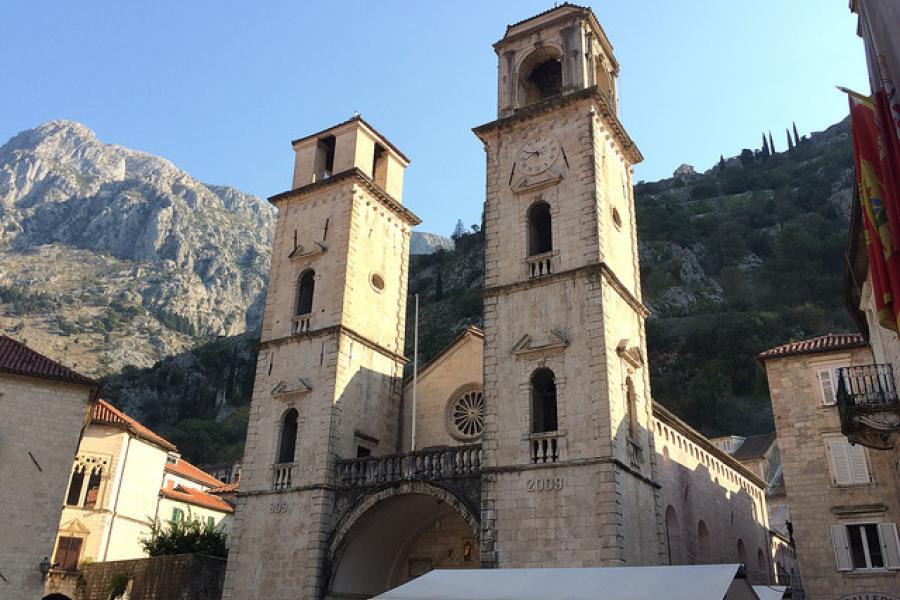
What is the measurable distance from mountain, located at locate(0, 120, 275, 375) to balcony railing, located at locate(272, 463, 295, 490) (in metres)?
85.3

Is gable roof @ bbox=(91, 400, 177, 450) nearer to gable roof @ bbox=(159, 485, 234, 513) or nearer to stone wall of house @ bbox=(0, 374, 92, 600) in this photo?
gable roof @ bbox=(159, 485, 234, 513)

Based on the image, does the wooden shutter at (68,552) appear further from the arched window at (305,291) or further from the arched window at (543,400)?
the arched window at (543,400)

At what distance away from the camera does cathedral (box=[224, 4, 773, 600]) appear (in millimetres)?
18859

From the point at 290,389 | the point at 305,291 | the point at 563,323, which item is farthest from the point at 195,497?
the point at 563,323

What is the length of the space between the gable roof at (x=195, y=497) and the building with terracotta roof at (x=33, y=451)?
14786mm

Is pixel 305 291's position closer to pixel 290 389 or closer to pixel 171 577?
pixel 290 389

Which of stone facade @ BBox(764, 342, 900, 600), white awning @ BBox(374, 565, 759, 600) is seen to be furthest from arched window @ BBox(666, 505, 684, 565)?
white awning @ BBox(374, 565, 759, 600)

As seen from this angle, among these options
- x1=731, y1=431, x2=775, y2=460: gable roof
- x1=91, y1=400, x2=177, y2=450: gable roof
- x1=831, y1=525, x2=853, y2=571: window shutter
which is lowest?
x1=831, y1=525, x2=853, y2=571: window shutter

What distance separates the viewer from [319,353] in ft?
79.5

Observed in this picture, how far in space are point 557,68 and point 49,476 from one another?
20356 millimetres

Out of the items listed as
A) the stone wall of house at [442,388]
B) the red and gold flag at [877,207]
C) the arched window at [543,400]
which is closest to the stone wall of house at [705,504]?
the arched window at [543,400]

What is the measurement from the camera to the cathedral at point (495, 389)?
18.9 m

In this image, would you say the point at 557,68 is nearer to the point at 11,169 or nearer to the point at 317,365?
the point at 317,365

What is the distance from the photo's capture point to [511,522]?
18578 millimetres
